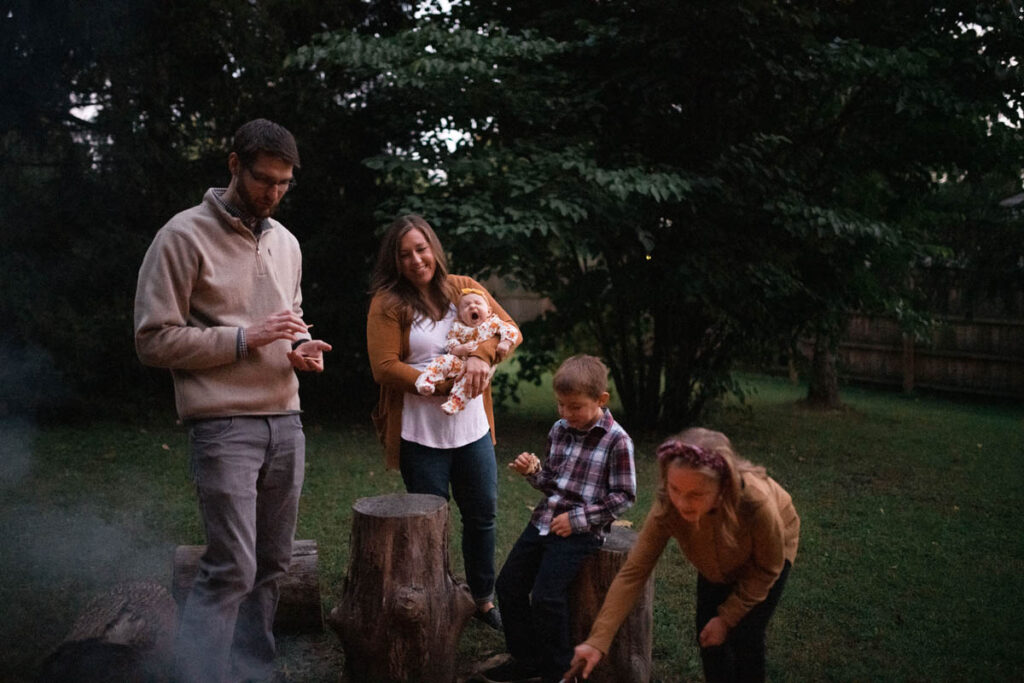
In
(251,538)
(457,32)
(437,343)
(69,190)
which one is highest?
(457,32)

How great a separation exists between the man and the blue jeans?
64 centimetres

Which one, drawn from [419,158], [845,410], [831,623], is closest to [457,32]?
[419,158]

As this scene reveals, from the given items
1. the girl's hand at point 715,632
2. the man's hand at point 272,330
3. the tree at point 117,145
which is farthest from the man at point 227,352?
the tree at point 117,145

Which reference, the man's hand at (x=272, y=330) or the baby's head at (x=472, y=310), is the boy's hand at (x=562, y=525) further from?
the man's hand at (x=272, y=330)

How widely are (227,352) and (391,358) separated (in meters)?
0.78

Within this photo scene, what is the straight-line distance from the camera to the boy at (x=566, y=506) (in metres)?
2.83

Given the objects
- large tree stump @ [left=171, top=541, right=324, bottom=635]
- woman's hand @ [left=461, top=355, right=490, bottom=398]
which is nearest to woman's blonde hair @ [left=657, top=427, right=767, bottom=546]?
woman's hand @ [left=461, top=355, right=490, bottom=398]

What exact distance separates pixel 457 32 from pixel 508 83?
59cm

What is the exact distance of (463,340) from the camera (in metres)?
3.21

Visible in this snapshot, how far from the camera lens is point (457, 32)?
20.8 ft

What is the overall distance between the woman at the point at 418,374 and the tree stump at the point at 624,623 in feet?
2.01

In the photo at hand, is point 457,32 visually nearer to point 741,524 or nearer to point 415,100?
point 415,100

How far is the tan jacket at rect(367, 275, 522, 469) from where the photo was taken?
10.3 ft

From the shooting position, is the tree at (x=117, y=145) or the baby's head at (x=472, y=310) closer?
the baby's head at (x=472, y=310)
